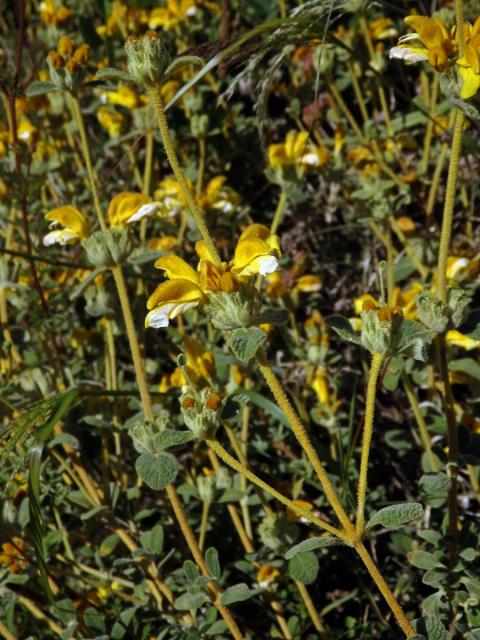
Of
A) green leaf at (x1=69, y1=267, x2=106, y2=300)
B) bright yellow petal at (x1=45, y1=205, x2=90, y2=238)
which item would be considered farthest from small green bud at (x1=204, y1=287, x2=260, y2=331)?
bright yellow petal at (x1=45, y1=205, x2=90, y2=238)

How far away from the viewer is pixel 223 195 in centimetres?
208

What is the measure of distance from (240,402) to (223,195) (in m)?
1.14

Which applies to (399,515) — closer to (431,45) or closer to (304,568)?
(304,568)

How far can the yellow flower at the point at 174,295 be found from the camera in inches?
37.9

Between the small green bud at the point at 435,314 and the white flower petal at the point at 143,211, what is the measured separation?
0.55 meters

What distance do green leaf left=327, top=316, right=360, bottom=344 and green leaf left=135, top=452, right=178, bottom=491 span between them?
359mm

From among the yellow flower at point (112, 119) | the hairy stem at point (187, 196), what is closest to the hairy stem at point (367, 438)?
the hairy stem at point (187, 196)

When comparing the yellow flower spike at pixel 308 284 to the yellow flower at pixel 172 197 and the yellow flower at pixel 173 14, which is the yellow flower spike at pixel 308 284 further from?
the yellow flower at pixel 173 14

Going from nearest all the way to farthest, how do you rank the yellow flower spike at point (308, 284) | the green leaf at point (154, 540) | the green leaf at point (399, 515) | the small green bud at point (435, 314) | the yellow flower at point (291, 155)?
the green leaf at point (399, 515) → the small green bud at point (435, 314) → the green leaf at point (154, 540) → the yellow flower at point (291, 155) → the yellow flower spike at point (308, 284)

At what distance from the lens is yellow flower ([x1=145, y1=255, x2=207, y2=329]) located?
3.16 feet

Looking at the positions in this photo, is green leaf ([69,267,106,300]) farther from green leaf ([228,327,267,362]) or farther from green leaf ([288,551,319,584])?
green leaf ([288,551,319,584])

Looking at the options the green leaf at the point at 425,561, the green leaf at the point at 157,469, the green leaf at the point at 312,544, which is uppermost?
the green leaf at the point at 157,469

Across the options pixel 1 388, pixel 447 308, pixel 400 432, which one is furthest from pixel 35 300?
pixel 447 308

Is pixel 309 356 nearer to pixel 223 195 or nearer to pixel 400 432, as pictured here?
pixel 400 432
